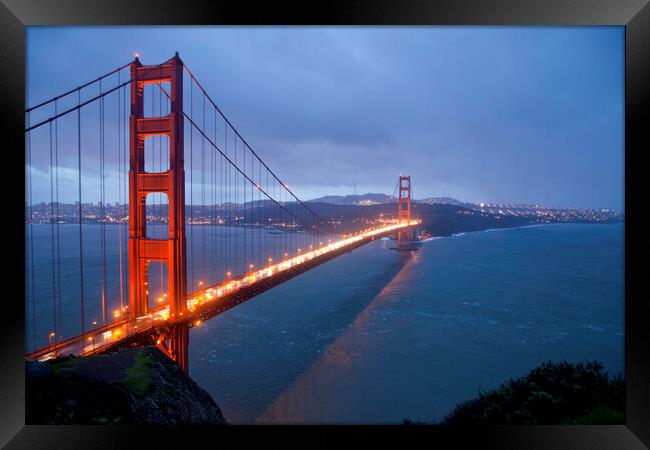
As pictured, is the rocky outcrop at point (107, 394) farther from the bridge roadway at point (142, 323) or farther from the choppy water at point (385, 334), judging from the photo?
the choppy water at point (385, 334)

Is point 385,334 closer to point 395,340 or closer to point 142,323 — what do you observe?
point 395,340

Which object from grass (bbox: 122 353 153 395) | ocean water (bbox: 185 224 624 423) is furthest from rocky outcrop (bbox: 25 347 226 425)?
ocean water (bbox: 185 224 624 423)

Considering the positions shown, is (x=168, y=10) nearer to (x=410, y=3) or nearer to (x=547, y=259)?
(x=410, y=3)

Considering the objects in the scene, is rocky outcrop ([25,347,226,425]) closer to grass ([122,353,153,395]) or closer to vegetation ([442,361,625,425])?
grass ([122,353,153,395])

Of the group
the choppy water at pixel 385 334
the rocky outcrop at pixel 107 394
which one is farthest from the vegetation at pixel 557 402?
the choppy water at pixel 385 334

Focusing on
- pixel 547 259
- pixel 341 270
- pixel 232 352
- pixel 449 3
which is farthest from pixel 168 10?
pixel 547 259
